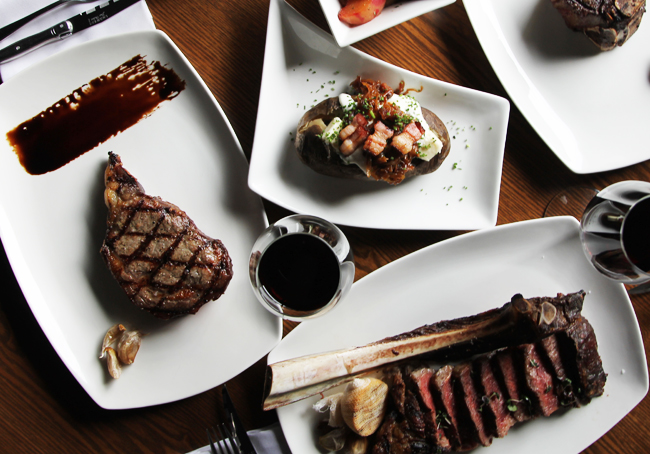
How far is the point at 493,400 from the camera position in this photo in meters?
2.20

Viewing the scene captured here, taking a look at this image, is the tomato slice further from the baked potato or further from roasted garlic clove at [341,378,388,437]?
roasted garlic clove at [341,378,388,437]

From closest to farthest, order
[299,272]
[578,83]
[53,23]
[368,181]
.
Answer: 1. [299,272]
2. [53,23]
3. [368,181]
4. [578,83]

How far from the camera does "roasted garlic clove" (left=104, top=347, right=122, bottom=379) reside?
7.22ft

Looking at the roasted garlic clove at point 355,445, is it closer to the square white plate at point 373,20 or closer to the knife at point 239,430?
the knife at point 239,430

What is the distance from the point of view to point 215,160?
7.59 feet

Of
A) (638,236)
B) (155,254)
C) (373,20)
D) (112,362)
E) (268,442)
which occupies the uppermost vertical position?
(373,20)

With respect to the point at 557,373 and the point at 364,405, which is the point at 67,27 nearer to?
the point at 364,405

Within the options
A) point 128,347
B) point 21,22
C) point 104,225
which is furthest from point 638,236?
point 21,22

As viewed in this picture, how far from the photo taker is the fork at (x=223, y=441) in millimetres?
2242

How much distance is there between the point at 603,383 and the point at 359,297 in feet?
4.58

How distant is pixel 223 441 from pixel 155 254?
1.09 m

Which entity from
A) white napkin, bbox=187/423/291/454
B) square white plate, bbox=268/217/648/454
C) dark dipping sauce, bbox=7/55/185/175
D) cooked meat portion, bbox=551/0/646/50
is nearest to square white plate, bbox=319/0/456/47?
cooked meat portion, bbox=551/0/646/50

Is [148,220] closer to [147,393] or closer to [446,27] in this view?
[147,393]

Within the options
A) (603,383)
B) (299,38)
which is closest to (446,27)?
(299,38)
